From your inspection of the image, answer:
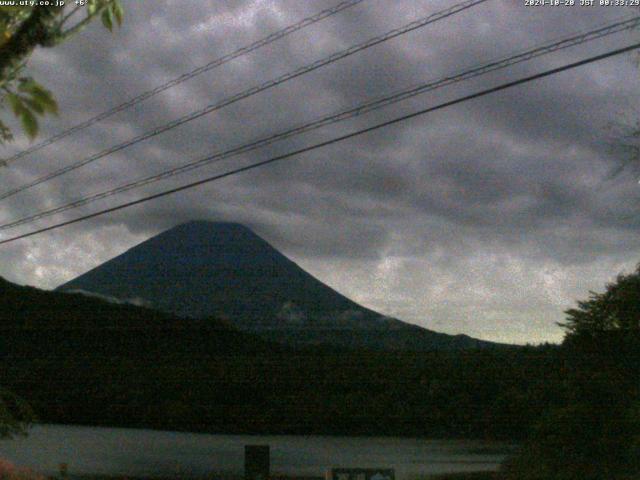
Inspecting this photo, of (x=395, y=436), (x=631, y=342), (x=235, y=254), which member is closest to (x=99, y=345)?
(x=235, y=254)

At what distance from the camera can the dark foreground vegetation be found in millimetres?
11734

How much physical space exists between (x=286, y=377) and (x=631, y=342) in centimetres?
560

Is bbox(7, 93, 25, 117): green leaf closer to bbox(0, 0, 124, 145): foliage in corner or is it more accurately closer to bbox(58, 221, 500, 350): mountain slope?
bbox(0, 0, 124, 145): foliage in corner

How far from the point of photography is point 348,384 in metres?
13.0

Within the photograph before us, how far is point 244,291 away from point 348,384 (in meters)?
2.72

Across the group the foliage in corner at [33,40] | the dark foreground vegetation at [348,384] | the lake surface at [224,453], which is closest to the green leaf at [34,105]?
the foliage in corner at [33,40]

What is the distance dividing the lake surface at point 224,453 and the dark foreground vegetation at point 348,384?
23 centimetres

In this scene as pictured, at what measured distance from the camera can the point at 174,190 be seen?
952 centimetres

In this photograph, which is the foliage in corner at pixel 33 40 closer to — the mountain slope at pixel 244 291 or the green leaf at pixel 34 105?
the green leaf at pixel 34 105

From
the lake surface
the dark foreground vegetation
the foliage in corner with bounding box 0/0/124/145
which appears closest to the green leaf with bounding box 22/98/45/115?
the foliage in corner with bounding box 0/0/124/145

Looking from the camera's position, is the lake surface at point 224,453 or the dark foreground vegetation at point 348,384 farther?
the lake surface at point 224,453

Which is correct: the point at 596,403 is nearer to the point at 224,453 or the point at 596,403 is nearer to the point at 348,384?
the point at 348,384

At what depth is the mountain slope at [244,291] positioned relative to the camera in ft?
43.2

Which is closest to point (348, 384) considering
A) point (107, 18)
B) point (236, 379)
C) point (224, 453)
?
point (236, 379)
